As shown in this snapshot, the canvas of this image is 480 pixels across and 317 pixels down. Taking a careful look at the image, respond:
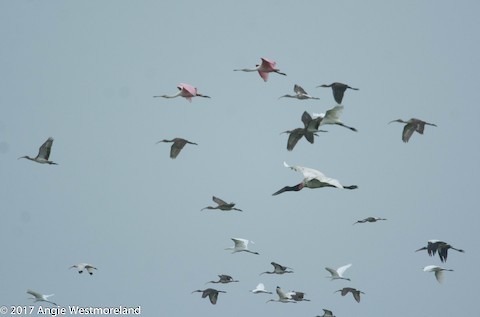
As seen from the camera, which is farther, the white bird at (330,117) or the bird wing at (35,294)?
the bird wing at (35,294)

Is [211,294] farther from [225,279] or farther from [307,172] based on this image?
[307,172]

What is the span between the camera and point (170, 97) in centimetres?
4238

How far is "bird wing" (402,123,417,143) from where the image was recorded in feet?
141

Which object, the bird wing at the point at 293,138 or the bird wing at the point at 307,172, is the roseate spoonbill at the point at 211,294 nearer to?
the bird wing at the point at 293,138

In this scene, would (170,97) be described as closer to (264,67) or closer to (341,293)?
(264,67)

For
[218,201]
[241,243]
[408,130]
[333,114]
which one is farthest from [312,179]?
[241,243]

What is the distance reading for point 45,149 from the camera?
43.3 metres

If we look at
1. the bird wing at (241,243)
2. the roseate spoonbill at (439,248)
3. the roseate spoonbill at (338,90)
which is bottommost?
the roseate spoonbill at (439,248)

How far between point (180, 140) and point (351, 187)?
40.2ft

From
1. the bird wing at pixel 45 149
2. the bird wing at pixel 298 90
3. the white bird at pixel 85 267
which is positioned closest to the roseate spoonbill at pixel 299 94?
the bird wing at pixel 298 90

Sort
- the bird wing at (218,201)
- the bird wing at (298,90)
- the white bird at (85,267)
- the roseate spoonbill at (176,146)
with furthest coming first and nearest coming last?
the white bird at (85,267) < the bird wing at (298,90) < the bird wing at (218,201) < the roseate spoonbill at (176,146)

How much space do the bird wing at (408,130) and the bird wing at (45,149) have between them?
15255 millimetres

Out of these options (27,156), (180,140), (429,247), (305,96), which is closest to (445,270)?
(429,247)

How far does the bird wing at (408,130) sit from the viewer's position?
1697 inches
